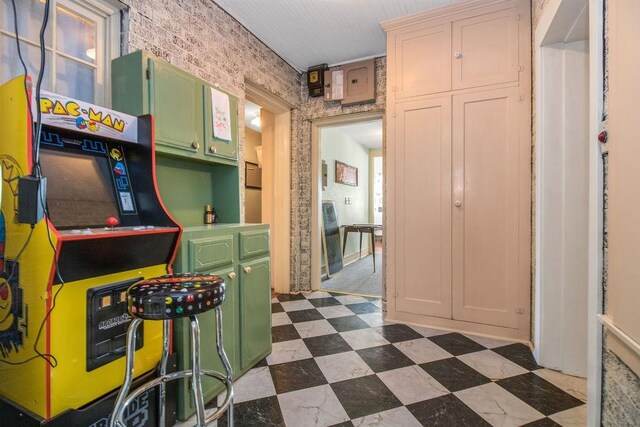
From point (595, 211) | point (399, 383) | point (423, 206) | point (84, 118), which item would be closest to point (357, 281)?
point (423, 206)

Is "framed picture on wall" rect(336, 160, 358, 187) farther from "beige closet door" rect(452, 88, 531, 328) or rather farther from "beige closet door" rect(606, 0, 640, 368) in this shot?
"beige closet door" rect(606, 0, 640, 368)

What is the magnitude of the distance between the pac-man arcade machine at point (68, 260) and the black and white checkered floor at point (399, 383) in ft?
2.40

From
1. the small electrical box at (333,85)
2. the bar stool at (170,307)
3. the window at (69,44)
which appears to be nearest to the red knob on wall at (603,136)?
the bar stool at (170,307)

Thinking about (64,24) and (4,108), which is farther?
(64,24)

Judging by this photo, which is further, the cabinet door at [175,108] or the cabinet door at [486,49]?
the cabinet door at [486,49]

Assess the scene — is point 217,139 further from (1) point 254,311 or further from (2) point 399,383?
(2) point 399,383

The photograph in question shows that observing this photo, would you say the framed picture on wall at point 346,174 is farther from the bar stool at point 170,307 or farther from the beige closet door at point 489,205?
the bar stool at point 170,307

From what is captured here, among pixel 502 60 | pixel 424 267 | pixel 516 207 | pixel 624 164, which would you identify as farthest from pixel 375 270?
pixel 624 164

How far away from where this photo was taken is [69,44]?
155cm

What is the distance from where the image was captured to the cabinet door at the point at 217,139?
181 cm

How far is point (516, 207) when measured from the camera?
226cm

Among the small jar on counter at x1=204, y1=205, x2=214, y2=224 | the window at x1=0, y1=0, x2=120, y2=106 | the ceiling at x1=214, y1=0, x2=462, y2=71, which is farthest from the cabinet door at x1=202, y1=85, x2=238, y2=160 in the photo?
the ceiling at x1=214, y1=0, x2=462, y2=71

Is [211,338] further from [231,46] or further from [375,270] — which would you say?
[375,270]

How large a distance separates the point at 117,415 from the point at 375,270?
4.18 meters
